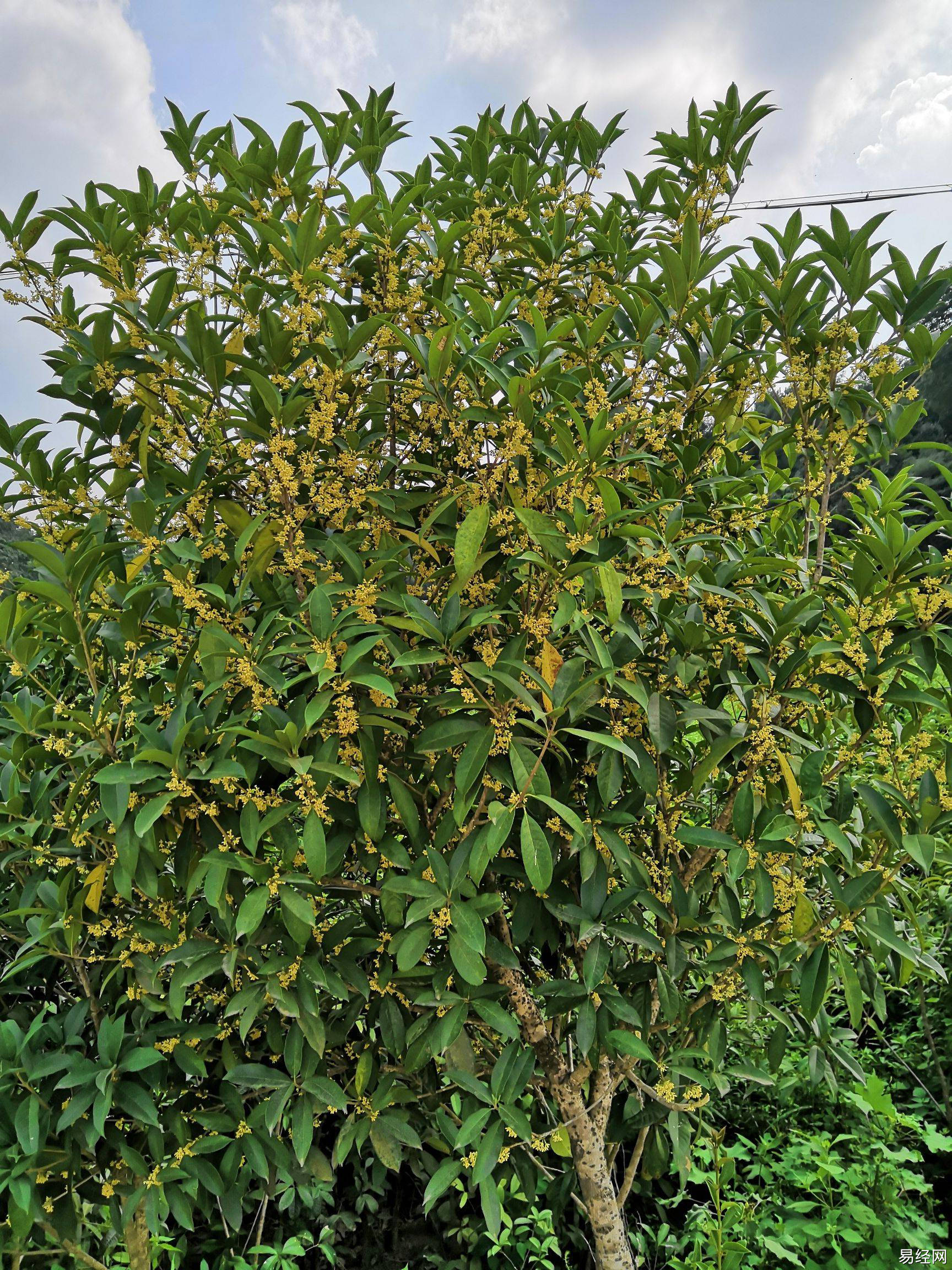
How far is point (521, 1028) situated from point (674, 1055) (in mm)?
347

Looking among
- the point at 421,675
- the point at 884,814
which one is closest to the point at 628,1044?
the point at 884,814

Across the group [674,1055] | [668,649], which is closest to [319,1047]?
[674,1055]

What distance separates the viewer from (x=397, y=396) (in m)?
1.85

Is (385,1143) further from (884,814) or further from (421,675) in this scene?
(884,814)

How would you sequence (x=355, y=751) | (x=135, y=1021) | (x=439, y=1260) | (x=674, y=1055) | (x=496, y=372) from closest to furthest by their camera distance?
(x=496, y=372)
(x=355, y=751)
(x=135, y=1021)
(x=674, y=1055)
(x=439, y=1260)

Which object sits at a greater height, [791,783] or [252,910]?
[791,783]

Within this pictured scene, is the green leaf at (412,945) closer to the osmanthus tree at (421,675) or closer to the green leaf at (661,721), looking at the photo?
the osmanthus tree at (421,675)

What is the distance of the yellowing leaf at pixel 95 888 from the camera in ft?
5.41

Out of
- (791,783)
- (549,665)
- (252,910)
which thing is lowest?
(252,910)

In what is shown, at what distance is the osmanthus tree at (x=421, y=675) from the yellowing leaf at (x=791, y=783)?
0.03 meters

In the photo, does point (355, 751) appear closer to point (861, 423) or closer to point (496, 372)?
point (496, 372)

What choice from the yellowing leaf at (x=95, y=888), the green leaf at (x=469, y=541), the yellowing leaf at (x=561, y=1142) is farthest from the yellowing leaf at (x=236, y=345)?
the yellowing leaf at (x=561, y=1142)

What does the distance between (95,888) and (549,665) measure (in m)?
1.01

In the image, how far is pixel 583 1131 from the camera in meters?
2.00
